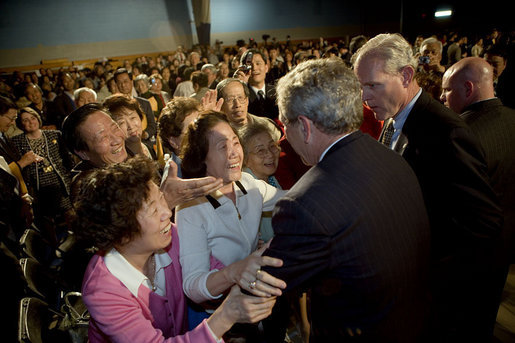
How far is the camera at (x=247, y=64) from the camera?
3.84 meters

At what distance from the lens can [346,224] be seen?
96 centimetres

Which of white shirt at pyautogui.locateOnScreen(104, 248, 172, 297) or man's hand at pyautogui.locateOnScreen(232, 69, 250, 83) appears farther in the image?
man's hand at pyautogui.locateOnScreen(232, 69, 250, 83)

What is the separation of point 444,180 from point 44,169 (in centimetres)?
372

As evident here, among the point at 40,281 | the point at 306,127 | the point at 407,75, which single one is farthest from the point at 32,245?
the point at 407,75

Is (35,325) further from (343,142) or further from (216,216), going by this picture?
(343,142)

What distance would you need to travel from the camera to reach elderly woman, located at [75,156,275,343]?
3.61 feet

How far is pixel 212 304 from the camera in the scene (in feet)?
4.93

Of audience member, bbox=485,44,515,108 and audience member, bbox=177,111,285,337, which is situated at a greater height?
audience member, bbox=485,44,515,108

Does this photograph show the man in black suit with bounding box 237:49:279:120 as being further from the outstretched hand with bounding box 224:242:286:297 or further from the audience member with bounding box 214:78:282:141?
the outstretched hand with bounding box 224:242:286:297

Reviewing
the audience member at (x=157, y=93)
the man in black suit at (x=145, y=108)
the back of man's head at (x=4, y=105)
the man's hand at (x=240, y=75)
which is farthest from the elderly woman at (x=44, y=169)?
the man's hand at (x=240, y=75)

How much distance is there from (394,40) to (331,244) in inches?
57.7

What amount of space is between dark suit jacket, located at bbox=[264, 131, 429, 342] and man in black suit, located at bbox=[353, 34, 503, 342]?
0.44 metres

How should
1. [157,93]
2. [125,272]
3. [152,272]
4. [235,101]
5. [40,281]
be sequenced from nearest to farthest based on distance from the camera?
[125,272], [152,272], [40,281], [235,101], [157,93]

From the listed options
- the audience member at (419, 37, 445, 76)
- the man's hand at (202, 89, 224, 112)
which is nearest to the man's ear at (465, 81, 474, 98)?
the man's hand at (202, 89, 224, 112)
